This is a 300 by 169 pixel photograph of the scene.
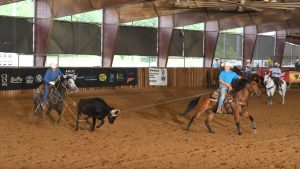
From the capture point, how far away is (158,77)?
1246 inches

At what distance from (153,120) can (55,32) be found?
1747 cm

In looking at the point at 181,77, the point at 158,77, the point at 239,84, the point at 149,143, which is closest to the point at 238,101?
the point at 239,84

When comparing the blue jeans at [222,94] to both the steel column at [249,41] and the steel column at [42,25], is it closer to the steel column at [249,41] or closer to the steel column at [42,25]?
the steel column at [42,25]

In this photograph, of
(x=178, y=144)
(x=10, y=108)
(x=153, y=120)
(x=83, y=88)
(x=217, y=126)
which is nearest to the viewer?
(x=178, y=144)

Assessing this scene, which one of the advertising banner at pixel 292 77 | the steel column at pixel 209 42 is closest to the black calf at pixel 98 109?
the advertising banner at pixel 292 77

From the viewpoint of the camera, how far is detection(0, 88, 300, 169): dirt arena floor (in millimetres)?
9656

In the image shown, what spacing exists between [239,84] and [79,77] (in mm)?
14696

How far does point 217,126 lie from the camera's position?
15430 mm

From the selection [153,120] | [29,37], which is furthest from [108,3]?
[153,120]

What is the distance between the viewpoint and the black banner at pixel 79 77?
23609 millimetres

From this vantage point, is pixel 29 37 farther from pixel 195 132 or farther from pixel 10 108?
pixel 195 132

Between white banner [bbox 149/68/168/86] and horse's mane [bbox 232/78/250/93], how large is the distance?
17558 millimetres

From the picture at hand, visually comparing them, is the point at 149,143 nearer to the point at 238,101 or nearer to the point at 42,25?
the point at 238,101

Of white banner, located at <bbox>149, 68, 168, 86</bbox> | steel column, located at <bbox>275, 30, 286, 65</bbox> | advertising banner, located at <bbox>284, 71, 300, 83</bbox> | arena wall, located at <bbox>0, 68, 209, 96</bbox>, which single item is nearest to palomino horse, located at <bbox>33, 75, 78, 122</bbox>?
arena wall, located at <bbox>0, 68, 209, 96</bbox>
